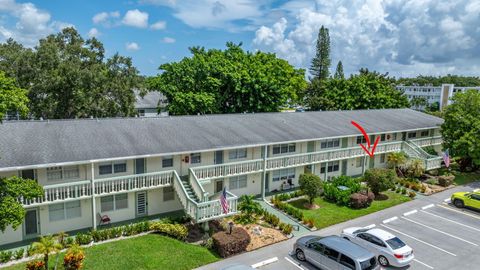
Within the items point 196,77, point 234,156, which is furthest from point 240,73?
point 234,156

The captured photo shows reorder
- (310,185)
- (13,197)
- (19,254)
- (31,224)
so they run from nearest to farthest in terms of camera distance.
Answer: (13,197) → (19,254) → (31,224) → (310,185)

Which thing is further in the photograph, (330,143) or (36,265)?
(330,143)

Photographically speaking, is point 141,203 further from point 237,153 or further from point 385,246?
point 385,246

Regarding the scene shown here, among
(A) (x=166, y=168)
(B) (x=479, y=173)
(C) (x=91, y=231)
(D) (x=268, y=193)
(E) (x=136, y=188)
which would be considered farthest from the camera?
(B) (x=479, y=173)

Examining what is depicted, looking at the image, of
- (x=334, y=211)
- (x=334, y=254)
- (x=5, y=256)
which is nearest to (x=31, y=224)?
(x=5, y=256)

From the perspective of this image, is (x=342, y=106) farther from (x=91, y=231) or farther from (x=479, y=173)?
(x=91, y=231)

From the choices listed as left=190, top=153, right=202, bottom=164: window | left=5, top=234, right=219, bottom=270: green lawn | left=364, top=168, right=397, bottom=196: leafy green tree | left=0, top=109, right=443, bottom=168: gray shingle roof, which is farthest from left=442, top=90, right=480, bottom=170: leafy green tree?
left=5, top=234, right=219, bottom=270: green lawn

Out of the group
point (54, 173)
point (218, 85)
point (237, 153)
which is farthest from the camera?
point (218, 85)
